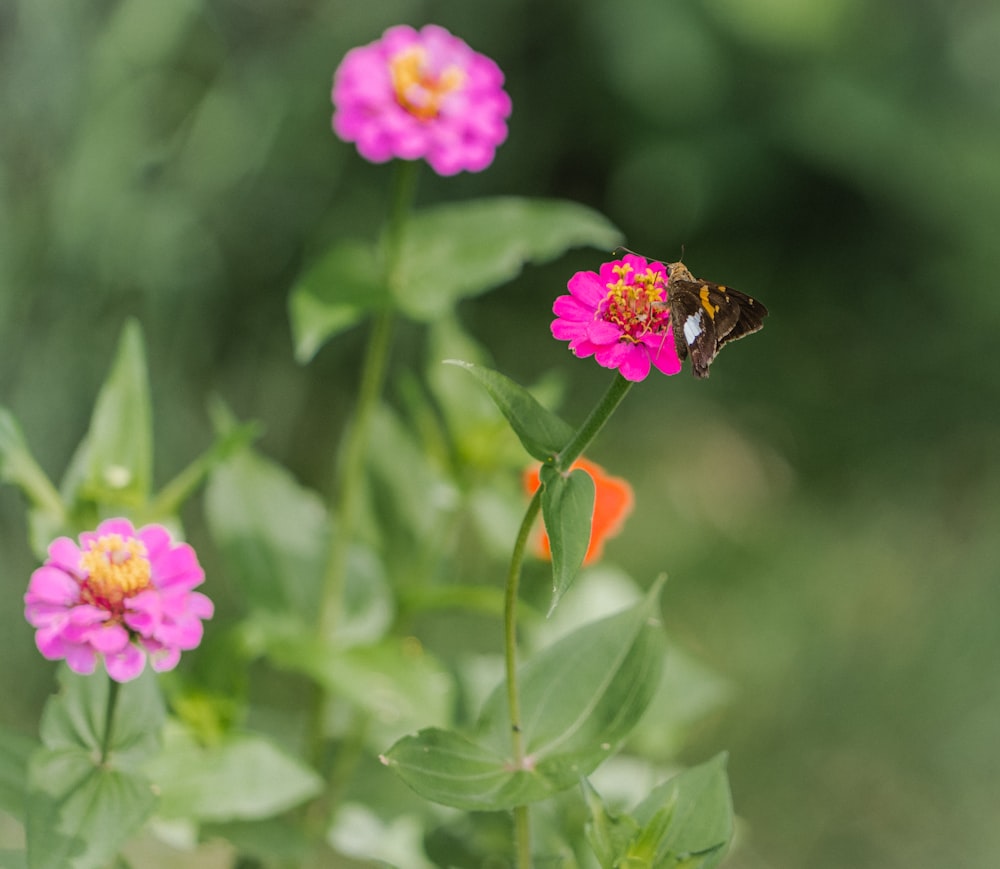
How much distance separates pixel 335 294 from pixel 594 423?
48cm

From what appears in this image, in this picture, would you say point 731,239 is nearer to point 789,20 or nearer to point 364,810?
point 789,20

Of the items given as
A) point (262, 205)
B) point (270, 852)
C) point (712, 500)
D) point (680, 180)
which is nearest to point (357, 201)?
point (262, 205)

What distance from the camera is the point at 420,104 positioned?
1.08m

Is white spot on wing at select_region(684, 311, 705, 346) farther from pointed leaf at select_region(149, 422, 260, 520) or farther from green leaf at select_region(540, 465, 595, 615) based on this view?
pointed leaf at select_region(149, 422, 260, 520)

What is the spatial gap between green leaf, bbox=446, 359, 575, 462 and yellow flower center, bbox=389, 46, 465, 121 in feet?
1.54

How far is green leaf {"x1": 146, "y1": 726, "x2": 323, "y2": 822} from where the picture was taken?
3.03 ft

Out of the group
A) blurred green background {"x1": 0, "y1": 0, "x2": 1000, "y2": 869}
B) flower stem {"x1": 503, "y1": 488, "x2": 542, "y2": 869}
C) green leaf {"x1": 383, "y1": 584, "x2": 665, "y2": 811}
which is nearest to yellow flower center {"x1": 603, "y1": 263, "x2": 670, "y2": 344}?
flower stem {"x1": 503, "y1": 488, "x2": 542, "y2": 869}

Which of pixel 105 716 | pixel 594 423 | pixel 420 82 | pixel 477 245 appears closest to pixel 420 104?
pixel 420 82

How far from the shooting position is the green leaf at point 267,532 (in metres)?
1.19

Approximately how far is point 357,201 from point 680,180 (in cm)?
61

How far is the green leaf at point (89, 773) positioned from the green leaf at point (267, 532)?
0.35 m

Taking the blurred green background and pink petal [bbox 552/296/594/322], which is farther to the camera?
the blurred green background

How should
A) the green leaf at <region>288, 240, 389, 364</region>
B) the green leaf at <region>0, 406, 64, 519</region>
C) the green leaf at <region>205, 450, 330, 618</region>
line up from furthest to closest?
1. the green leaf at <region>205, 450, 330, 618</region>
2. the green leaf at <region>288, 240, 389, 364</region>
3. the green leaf at <region>0, 406, 64, 519</region>

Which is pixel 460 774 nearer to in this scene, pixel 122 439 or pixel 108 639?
pixel 108 639
